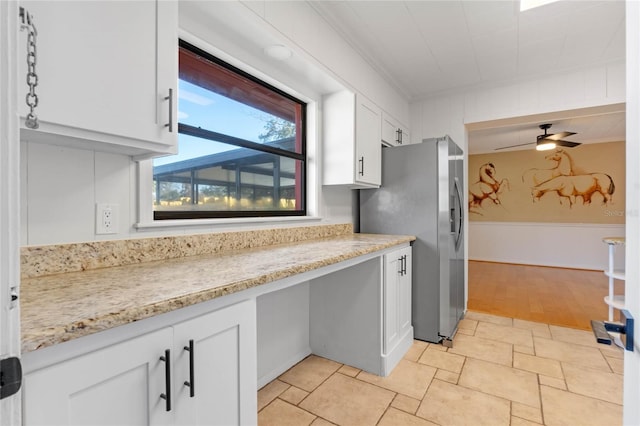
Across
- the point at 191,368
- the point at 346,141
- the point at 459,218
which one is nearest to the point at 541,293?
the point at 459,218

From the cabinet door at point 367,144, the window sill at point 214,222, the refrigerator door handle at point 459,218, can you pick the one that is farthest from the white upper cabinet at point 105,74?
the refrigerator door handle at point 459,218

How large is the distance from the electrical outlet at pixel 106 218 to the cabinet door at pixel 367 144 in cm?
172

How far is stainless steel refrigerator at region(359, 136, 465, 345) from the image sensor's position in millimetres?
2648

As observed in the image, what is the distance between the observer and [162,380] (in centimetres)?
83

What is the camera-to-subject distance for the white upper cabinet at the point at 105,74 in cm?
90

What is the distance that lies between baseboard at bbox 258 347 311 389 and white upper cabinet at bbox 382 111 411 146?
2112mm

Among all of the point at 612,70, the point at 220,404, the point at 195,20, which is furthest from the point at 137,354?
the point at 612,70

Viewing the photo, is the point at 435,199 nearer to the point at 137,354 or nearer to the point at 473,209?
the point at 137,354

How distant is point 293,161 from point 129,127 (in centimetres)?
153

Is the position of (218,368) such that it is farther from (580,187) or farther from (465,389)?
(580,187)

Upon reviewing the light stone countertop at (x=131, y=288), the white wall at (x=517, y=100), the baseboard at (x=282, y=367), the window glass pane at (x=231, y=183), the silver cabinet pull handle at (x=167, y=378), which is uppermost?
the white wall at (x=517, y=100)

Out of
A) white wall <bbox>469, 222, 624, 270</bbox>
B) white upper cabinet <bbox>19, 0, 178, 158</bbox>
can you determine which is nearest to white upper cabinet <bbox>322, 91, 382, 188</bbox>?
white upper cabinet <bbox>19, 0, 178, 158</bbox>

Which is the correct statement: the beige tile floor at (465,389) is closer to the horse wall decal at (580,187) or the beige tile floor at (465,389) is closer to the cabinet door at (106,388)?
the cabinet door at (106,388)

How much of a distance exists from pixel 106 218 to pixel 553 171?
721 cm
